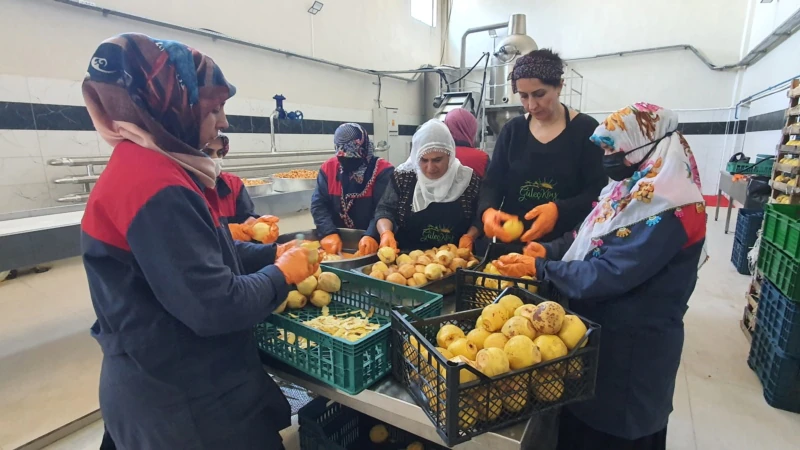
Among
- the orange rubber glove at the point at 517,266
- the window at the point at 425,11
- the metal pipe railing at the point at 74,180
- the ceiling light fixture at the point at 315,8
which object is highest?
the window at the point at 425,11

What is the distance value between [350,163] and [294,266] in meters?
1.57

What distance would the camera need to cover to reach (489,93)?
6238 mm

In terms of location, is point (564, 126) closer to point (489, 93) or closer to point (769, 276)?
point (769, 276)

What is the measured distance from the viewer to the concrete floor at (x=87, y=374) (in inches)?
75.0

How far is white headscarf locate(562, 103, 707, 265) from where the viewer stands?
110 centimetres

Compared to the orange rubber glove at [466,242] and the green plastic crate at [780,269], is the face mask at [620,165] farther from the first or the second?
the green plastic crate at [780,269]

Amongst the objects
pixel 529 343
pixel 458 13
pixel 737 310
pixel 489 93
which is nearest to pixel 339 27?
pixel 489 93

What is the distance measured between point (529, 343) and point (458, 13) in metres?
8.56

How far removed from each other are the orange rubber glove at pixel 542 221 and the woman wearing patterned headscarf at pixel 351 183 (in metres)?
1.06

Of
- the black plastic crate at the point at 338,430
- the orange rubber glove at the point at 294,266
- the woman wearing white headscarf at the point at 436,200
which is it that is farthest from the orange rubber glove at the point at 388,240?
the orange rubber glove at the point at 294,266

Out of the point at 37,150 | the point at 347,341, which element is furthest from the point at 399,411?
the point at 37,150

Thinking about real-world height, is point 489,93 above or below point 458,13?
below

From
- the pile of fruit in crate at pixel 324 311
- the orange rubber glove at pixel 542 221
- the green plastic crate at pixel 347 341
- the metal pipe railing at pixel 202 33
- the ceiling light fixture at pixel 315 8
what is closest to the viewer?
the green plastic crate at pixel 347 341

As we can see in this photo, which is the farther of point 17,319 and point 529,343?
point 17,319
